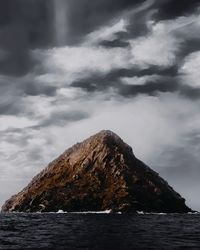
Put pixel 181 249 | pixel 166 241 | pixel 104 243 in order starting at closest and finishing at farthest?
pixel 181 249 → pixel 104 243 → pixel 166 241

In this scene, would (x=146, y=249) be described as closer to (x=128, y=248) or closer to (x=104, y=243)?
(x=128, y=248)

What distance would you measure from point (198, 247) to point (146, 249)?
26.0ft

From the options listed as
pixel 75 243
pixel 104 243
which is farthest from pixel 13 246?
pixel 104 243

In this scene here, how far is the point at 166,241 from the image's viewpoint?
66312mm

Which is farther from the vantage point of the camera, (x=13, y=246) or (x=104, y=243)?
(x=104, y=243)

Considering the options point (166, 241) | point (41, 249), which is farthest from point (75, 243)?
point (166, 241)

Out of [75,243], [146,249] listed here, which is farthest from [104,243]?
[146,249]

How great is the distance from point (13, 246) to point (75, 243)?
30.5 ft

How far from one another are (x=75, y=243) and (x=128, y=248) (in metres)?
9.63

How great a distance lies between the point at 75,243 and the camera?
61.8m

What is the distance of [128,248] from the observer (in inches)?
2191

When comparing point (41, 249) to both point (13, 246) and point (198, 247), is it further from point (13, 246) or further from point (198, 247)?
point (198, 247)

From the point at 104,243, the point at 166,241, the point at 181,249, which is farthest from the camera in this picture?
the point at 166,241

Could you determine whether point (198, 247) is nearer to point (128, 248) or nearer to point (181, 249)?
point (181, 249)
